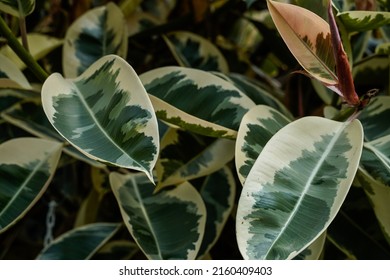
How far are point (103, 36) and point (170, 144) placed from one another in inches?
8.1

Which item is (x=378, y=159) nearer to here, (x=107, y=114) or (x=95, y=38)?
(x=107, y=114)

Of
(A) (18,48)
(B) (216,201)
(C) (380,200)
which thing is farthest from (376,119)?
(A) (18,48)

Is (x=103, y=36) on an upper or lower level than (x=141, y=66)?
upper

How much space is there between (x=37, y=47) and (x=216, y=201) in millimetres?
326

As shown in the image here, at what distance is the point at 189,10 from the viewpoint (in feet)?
3.13

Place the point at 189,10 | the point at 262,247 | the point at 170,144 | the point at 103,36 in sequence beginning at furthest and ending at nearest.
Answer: the point at 189,10, the point at 103,36, the point at 170,144, the point at 262,247

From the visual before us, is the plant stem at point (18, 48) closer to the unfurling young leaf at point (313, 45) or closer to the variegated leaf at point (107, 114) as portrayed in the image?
the variegated leaf at point (107, 114)

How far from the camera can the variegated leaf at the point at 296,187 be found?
440 mm

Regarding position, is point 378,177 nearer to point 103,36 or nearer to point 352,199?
point 352,199

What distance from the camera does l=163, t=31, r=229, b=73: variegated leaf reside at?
825mm

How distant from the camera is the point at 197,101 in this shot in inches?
23.7

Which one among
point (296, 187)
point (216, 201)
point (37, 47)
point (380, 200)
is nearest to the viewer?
point (296, 187)
